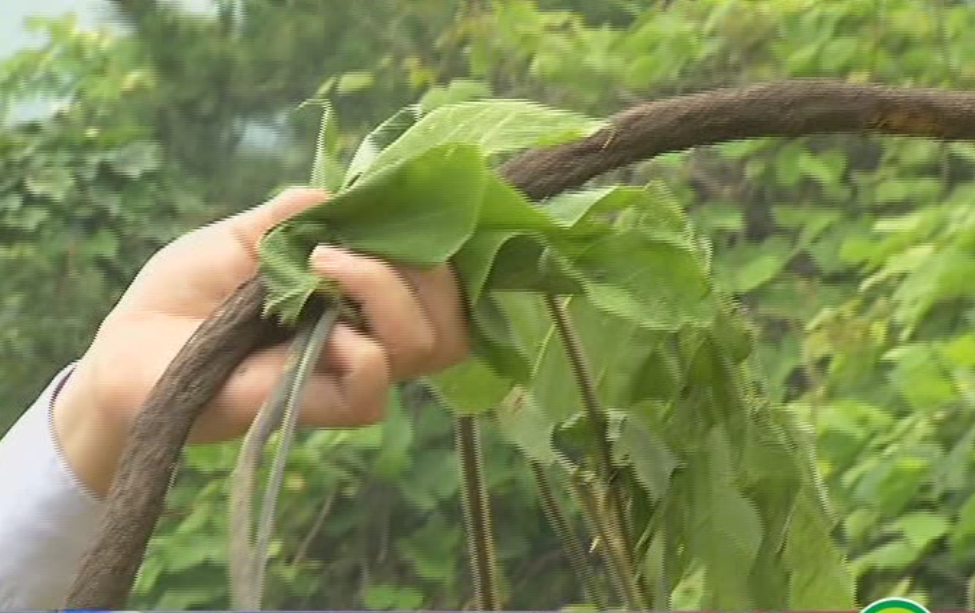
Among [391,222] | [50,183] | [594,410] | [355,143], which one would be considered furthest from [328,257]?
[50,183]

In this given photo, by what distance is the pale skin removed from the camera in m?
0.28

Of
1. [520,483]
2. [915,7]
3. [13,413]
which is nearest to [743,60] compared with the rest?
[915,7]

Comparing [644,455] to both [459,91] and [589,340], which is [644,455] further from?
[459,91]

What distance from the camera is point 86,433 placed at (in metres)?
0.33

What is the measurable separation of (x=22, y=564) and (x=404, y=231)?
0.15 meters

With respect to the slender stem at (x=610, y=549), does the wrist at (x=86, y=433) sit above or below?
above

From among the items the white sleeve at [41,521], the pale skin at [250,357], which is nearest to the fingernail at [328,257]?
the pale skin at [250,357]

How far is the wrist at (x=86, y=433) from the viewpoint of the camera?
325mm

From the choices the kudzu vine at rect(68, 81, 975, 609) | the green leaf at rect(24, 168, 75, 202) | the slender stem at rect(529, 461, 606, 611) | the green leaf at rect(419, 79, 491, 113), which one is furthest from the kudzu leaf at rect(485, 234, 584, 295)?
the green leaf at rect(24, 168, 75, 202)

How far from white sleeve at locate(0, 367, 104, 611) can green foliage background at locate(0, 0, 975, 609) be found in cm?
55

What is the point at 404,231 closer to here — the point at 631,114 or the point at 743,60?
the point at 631,114

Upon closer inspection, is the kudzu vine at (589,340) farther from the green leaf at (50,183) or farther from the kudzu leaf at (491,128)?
the green leaf at (50,183)

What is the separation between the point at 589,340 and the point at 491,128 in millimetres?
102

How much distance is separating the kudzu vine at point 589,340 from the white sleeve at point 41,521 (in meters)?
0.09
